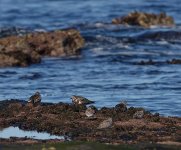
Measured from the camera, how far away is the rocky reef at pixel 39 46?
30969 mm

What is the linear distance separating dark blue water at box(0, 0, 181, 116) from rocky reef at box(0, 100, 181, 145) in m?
2.42

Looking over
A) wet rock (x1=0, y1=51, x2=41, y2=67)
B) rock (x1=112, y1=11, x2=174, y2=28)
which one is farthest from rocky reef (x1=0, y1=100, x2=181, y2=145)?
rock (x1=112, y1=11, x2=174, y2=28)

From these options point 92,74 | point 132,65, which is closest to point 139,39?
point 132,65

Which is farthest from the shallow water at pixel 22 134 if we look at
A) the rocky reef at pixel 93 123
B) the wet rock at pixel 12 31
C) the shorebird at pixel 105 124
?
Result: the wet rock at pixel 12 31

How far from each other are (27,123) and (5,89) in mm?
7550

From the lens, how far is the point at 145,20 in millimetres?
44344

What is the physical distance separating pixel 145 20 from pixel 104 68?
14854mm

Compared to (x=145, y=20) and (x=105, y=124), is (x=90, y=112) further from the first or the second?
(x=145, y=20)

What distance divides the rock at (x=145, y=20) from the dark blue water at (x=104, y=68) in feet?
1.77

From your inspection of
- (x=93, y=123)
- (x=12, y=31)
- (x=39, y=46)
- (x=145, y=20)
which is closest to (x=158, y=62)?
(x=39, y=46)

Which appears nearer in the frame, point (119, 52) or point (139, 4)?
point (119, 52)

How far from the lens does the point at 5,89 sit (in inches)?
971

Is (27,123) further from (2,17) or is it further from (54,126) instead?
(2,17)

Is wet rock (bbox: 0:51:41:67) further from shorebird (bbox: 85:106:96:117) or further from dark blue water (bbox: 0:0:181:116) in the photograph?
shorebird (bbox: 85:106:96:117)
